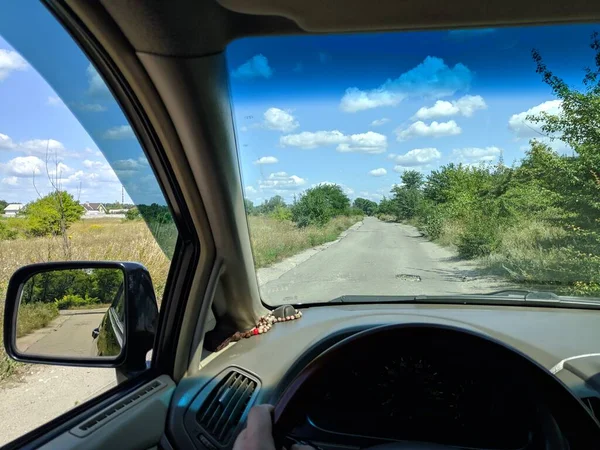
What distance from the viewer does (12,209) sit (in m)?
1.94

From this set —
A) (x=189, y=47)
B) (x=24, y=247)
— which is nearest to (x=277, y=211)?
(x=189, y=47)

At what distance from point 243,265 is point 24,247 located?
1.41m

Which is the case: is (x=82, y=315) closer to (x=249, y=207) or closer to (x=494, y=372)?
(x=249, y=207)

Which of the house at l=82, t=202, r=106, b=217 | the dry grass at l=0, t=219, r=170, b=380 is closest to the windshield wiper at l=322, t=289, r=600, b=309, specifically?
the dry grass at l=0, t=219, r=170, b=380

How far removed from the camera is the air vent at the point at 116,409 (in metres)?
2.12

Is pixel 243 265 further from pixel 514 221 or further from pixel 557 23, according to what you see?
pixel 557 23

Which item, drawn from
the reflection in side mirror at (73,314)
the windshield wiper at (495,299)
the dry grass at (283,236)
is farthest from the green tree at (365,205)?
the reflection in side mirror at (73,314)

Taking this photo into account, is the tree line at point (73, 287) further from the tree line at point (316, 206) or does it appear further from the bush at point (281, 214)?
the bush at point (281, 214)

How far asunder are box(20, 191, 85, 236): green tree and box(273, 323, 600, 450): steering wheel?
1.25 m

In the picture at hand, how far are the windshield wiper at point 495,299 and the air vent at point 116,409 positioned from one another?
4.67ft

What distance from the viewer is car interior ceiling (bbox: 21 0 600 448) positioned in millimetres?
2209

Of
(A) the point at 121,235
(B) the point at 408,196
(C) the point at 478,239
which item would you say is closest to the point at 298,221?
(B) the point at 408,196

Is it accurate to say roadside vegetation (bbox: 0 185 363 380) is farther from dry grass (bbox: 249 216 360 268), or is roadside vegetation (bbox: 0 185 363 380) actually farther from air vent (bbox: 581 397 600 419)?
air vent (bbox: 581 397 600 419)

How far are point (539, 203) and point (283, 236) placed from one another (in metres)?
1.77
